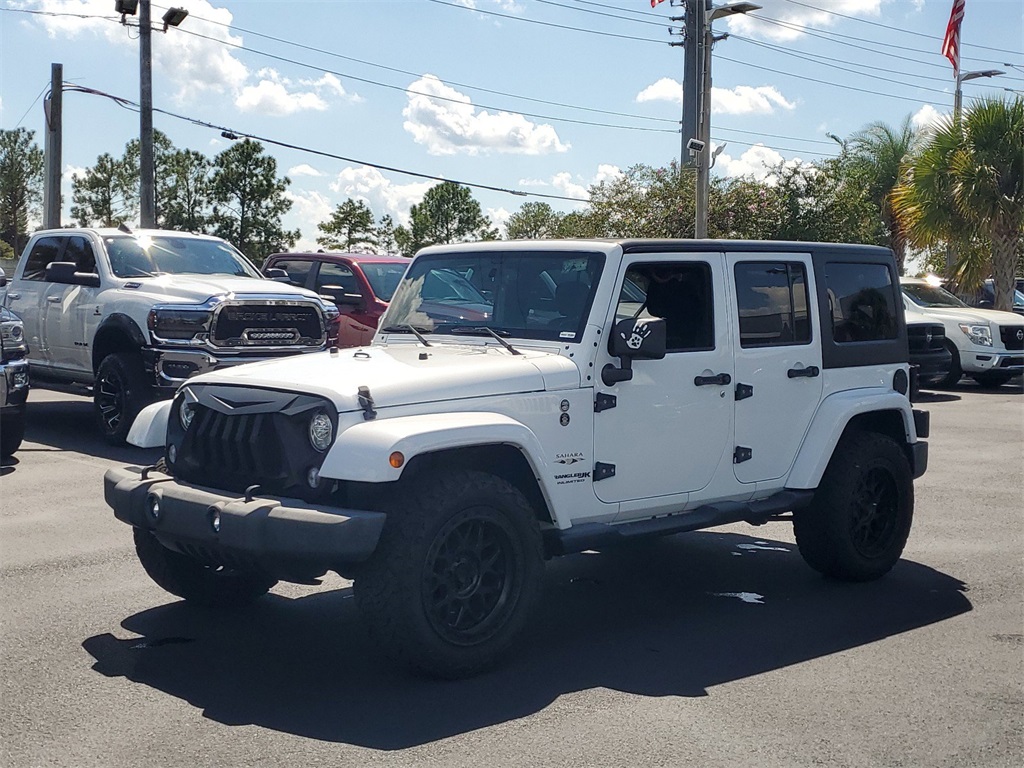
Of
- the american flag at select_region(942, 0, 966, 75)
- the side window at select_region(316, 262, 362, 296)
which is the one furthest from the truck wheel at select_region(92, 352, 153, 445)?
the american flag at select_region(942, 0, 966, 75)

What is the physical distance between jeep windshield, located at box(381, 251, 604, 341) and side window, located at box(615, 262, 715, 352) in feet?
0.82

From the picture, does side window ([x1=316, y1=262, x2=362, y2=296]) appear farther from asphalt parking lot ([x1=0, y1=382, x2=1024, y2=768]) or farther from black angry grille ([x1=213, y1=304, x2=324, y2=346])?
asphalt parking lot ([x1=0, y1=382, x2=1024, y2=768])

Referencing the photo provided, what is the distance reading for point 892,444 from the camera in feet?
22.9

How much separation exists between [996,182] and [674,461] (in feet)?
63.5

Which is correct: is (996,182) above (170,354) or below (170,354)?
above

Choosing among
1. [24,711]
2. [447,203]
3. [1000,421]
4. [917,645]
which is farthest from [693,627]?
[447,203]

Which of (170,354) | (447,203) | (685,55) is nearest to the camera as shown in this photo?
(170,354)

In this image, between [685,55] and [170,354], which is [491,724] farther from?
[685,55]

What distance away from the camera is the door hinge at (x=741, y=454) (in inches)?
247

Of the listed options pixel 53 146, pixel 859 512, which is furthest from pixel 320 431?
pixel 53 146

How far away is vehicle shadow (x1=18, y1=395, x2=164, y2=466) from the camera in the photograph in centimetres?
1111

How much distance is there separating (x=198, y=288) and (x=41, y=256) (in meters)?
2.93

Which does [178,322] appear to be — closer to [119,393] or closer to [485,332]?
[119,393]

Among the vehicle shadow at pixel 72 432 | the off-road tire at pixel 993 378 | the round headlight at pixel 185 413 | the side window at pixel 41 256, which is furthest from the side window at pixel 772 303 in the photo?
the off-road tire at pixel 993 378
